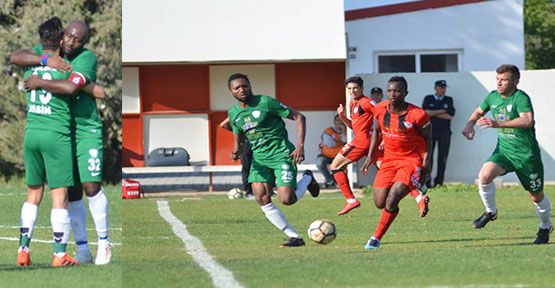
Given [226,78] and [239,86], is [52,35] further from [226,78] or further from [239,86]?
[226,78]

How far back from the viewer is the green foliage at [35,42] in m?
25.9

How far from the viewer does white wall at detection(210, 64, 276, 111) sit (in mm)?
26609

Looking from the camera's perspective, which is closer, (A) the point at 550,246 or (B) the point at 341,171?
(A) the point at 550,246

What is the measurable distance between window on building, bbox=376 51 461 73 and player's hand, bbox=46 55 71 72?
61.0 ft

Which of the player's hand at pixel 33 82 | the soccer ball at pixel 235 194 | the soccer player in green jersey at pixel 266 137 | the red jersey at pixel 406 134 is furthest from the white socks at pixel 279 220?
the soccer ball at pixel 235 194

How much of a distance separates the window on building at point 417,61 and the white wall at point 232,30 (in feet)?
14.3

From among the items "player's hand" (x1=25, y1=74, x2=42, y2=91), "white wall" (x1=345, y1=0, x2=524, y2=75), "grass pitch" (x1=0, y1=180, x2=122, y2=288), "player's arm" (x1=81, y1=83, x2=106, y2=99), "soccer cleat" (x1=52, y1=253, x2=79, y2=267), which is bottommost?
"grass pitch" (x1=0, y1=180, x2=122, y2=288)

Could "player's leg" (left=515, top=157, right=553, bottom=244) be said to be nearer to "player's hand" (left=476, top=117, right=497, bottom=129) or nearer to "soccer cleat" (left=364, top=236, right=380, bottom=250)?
"player's hand" (left=476, top=117, right=497, bottom=129)

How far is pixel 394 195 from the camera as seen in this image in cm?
1214

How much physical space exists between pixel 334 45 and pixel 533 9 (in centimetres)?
1208

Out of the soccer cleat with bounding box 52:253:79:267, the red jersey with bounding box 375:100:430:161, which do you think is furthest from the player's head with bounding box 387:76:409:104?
the soccer cleat with bounding box 52:253:79:267

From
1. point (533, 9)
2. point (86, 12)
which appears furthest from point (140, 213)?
point (533, 9)

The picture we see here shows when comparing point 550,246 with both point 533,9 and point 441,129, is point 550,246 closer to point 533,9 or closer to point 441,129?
point 441,129

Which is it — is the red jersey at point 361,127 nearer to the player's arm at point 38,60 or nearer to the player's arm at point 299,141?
the player's arm at point 299,141
